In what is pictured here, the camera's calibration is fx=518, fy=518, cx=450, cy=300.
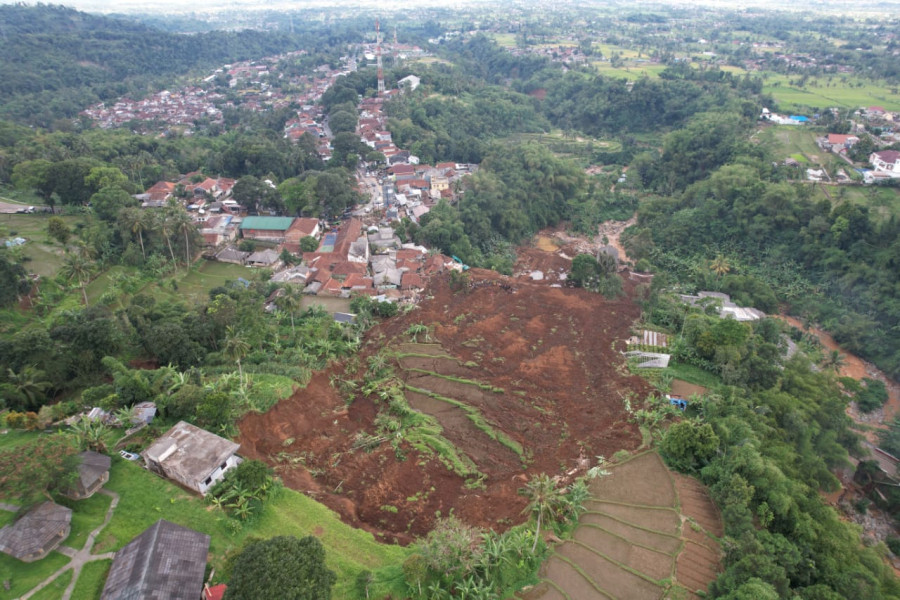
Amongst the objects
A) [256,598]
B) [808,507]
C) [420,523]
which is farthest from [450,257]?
[256,598]

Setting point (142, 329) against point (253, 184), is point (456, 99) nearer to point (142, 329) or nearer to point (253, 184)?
point (253, 184)

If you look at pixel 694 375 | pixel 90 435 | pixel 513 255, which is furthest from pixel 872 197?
pixel 90 435

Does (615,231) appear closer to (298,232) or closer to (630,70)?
(298,232)

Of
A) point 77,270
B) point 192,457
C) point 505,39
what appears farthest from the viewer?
point 505,39

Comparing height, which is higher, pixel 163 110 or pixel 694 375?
pixel 163 110

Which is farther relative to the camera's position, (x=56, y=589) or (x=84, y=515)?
(x=84, y=515)

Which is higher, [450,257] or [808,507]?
[808,507]
